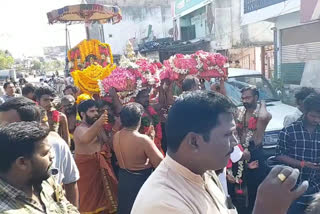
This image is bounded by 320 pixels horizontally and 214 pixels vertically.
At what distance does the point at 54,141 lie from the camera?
2582mm

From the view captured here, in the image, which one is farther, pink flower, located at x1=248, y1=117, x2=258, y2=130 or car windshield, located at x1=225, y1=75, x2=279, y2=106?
car windshield, located at x1=225, y1=75, x2=279, y2=106

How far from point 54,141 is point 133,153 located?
31.7 inches

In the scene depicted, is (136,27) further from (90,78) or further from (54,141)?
(54,141)

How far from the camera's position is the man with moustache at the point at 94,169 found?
12.3 feet

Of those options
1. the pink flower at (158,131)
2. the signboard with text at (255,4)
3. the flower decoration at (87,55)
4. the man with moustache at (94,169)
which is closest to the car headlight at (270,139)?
the pink flower at (158,131)

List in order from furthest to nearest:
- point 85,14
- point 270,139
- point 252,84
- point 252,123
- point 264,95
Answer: point 85,14
point 252,84
point 264,95
point 270,139
point 252,123

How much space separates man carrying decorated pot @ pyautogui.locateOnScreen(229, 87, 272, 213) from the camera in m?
3.79

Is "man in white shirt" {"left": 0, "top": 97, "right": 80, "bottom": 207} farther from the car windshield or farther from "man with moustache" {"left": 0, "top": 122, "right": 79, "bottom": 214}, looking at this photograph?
the car windshield

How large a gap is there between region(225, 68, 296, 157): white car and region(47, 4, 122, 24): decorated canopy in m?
3.62

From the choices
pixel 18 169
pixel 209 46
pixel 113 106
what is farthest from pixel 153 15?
pixel 18 169

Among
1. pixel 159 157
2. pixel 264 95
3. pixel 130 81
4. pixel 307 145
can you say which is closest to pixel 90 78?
pixel 130 81

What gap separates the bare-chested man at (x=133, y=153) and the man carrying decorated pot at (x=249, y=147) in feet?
3.76

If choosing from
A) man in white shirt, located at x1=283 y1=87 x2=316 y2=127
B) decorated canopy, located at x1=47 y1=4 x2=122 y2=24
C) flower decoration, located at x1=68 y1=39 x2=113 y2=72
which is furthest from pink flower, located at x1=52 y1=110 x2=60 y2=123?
decorated canopy, located at x1=47 y1=4 x2=122 y2=24

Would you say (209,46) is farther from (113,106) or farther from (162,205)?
(162,205)
